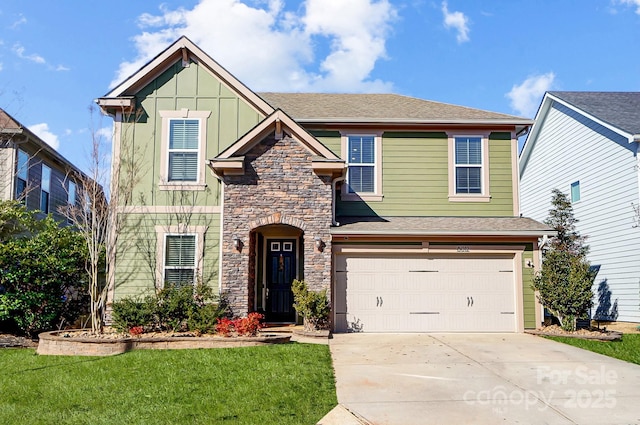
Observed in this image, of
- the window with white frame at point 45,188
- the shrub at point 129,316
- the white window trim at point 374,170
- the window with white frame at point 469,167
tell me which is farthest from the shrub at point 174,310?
the window with white frame at point 45,188

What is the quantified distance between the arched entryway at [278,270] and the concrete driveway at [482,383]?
377 cm

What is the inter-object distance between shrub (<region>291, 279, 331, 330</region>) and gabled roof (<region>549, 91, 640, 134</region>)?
10346mm

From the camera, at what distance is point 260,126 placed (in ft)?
42.9

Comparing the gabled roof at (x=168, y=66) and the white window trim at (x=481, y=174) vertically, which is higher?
the gabled roof at (x=168, y=66)

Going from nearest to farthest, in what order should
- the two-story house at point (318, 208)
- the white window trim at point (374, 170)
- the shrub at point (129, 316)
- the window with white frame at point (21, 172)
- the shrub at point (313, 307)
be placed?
1. the shrub at point (129, 316)
2. the shrub at point (313, 307)
3. the two-story house at point (318, 208)
4. the white window trim at point (374, 170)
5. the window with white frame at point (21, 172)

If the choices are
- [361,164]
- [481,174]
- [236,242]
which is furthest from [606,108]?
[236,242]

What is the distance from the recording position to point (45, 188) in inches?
785

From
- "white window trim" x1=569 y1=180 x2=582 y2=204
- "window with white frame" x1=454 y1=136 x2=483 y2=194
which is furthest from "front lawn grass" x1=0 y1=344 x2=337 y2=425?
"white window trim" x1=569 y1=180 x2=582 y2=204

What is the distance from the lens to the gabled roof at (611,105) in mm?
16328

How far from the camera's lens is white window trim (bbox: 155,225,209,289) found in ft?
44.9

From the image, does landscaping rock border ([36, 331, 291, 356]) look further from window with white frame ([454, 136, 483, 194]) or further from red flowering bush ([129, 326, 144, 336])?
window with white frame ([454, 136, 483, 194])

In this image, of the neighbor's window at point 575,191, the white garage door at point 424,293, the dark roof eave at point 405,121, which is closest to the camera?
the white garage door at point 424,293

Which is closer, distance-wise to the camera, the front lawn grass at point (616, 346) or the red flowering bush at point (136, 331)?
the front lawn grass at point (616, 346)

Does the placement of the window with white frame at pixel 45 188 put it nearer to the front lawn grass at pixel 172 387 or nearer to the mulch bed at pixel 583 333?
the front lawn grass at pixel 172 387
